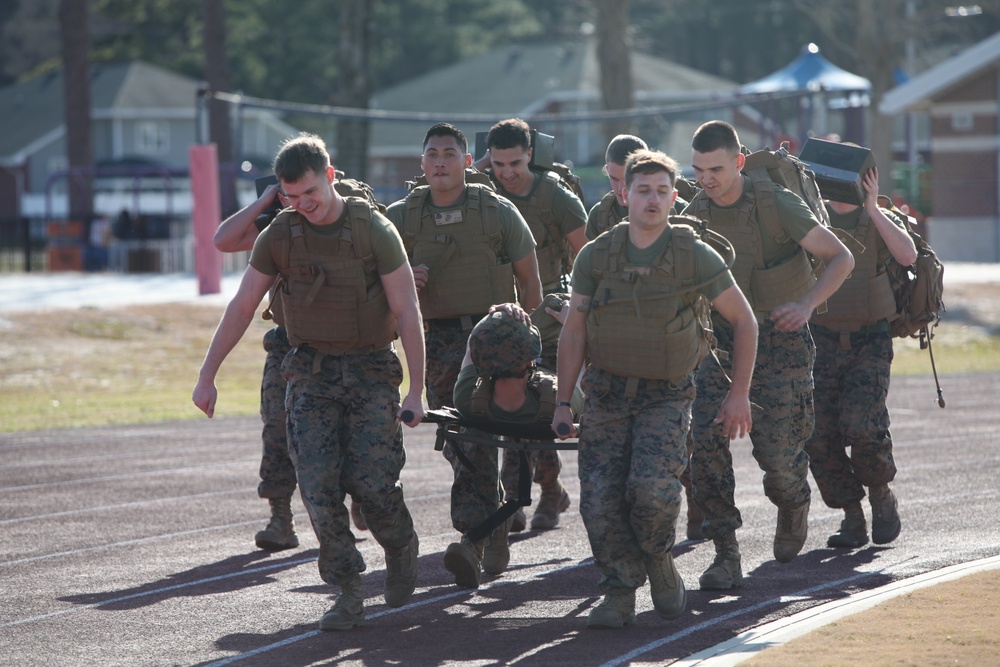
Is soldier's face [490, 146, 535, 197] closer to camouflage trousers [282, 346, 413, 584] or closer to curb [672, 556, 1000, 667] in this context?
camouflage trousers [282, 346, 413, 584]

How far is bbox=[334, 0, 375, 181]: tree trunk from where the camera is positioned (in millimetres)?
27969

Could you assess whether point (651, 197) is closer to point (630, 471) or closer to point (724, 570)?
point (630, 471)

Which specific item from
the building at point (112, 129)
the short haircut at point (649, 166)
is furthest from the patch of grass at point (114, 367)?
the building at point (112, 129)

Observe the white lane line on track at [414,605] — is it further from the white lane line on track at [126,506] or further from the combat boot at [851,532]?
the white lane line on track at [126,506]

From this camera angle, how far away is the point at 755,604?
6.81 m

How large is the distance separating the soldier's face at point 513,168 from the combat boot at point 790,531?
2.53m

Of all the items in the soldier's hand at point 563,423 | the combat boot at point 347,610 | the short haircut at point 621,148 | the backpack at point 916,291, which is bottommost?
the combat boot at point 347,610

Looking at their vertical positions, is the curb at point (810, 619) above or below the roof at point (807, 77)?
below

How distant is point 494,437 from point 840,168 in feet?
8.12

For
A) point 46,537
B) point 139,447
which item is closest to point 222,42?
point 139,447

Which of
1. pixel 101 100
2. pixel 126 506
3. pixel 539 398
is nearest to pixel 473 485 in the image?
pixel 539 398

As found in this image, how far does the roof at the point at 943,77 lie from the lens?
114ft

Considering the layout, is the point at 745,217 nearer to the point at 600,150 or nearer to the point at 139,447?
the point at 139,447

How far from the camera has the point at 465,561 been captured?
7250mm
